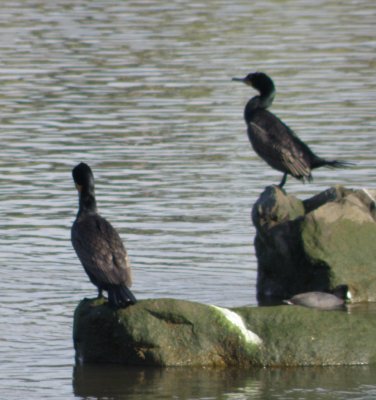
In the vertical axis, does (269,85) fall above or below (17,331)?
above

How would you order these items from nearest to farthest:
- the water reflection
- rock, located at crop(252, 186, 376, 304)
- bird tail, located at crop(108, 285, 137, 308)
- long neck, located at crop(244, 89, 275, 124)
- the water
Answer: the water reflection, bird tail, located at crop(108, 285, 137, 308), the water, rock, located at crop(252, 186, 376, 304), long neck, located at crop(244, 89, 275, 124)

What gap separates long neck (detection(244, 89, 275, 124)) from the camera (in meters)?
14.8

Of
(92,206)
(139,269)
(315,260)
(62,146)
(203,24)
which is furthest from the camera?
(203,24)

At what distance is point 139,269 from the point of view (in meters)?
14.0

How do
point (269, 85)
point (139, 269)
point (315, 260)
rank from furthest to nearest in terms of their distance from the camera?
point (269, 85), point (139, 269), point (315, 260)

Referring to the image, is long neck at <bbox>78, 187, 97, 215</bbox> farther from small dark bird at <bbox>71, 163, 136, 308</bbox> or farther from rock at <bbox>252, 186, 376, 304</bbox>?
rock at <bbox>252, 186, 376, 304</bbox>

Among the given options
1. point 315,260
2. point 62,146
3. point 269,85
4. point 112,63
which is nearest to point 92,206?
point 315,260

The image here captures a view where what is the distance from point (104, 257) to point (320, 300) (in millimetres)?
2240

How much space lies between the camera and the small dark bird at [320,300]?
1232 centimetres

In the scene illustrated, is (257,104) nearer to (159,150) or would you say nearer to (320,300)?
(320,300)

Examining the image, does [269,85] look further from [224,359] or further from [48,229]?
[224,359]

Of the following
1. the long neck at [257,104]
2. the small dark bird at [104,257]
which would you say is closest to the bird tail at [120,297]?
the small dark bird at [104,257]

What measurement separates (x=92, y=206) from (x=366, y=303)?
265 centimetres

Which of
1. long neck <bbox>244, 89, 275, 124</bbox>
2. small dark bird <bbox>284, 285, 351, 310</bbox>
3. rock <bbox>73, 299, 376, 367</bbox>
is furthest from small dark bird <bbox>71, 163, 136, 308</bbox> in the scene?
long neck <bbox>244, 89, 275, 124</bbox>
